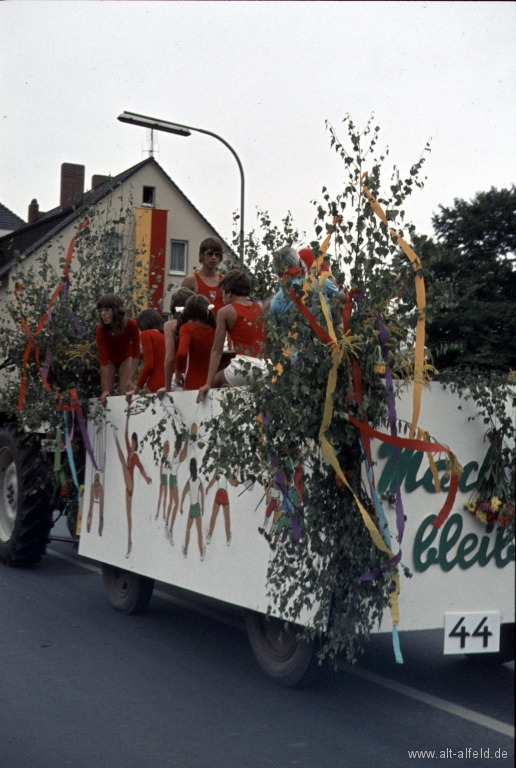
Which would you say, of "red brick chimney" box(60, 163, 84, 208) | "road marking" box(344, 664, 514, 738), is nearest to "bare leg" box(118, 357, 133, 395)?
"road marking" box(344, 664, 514, 738)

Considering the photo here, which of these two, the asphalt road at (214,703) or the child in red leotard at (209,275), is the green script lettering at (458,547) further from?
the child in red leotard at (209,275)

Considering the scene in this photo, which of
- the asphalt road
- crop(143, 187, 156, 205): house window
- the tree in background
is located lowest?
the asphalt road

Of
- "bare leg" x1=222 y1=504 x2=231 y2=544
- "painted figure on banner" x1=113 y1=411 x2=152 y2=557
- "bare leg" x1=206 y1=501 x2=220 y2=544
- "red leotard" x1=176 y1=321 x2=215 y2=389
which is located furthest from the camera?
"painted figure on banner" x1=113 y1=411 x2=152 y2=557

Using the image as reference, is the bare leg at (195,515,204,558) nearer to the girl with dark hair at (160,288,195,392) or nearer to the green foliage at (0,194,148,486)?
the girl with dark hair at (160,288,195,392)

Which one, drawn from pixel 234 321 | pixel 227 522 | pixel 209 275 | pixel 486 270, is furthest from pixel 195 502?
pixel 486 270

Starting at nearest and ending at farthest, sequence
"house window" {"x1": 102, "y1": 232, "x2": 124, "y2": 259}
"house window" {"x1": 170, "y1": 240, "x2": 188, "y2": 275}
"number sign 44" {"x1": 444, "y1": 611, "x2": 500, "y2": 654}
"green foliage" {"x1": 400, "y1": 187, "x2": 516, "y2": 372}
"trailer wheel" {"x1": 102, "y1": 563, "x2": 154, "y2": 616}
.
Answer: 1. "number sign 44" {"x1": 444, "y1": 611, "x2": 500, "y2": 654}
2. "trailer wheel" {"x1": 102, "y1": 563, "x2": 154, "y2": 616}
3. "house window" {"x1": 102, "y1": 232, "x2": 124, "y2": 259}
4. "green foliage" {"x1": 400, "y1": 187, "x2": 516, "y2": 372}
5. "house window" {"x1": 170, "y1": 240, "x2": 188, "y2": 275}

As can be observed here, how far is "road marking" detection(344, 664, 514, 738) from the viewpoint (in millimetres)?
4879

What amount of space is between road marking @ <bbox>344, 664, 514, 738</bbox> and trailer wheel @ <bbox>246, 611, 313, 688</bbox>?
0.54 metres

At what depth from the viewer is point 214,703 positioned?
536cm

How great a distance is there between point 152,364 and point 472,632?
3770mm

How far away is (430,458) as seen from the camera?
477 centimetres

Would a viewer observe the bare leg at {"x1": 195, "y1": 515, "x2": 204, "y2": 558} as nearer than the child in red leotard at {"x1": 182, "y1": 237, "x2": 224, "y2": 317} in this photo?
Yes

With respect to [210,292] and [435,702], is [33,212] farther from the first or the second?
[435,702]

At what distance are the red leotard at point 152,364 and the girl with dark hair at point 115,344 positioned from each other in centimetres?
13
